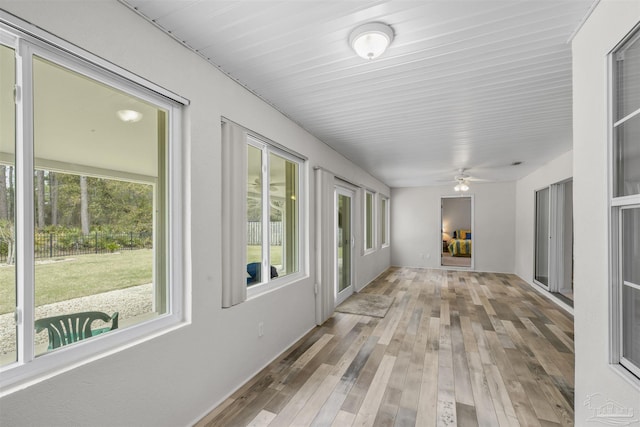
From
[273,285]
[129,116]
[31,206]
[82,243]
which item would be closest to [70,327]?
[82,243]

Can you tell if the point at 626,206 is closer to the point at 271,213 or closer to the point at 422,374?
the point at 422,374

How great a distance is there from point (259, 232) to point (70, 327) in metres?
1.65

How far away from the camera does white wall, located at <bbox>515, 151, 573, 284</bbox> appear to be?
15.4ft

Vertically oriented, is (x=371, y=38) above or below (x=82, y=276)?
above

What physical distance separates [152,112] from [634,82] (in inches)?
101

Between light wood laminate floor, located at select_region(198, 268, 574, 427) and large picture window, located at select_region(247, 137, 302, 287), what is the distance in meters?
0.92

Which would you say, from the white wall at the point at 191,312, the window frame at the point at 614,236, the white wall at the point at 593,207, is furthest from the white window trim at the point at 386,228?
the window frame at the point at 614,236

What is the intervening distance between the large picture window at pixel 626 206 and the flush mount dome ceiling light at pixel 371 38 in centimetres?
112

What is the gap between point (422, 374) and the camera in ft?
8.39

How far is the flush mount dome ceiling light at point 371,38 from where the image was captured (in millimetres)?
1660

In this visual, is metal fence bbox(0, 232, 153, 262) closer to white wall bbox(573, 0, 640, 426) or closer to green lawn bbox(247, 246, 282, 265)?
green lawn bbox(247, 246, 282, 265)

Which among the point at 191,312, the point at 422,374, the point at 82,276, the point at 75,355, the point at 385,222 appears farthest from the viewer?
the point at 385,222

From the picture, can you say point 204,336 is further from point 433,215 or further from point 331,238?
point 433,215

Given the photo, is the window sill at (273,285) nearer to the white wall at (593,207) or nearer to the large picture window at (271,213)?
the large picture window at (271,213)
